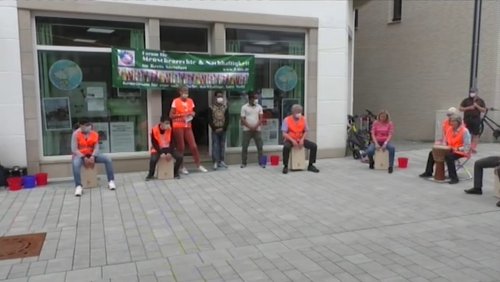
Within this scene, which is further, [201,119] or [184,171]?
[201,119]

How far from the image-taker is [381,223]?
5930 mm

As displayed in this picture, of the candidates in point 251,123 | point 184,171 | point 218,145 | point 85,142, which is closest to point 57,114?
point 85,142

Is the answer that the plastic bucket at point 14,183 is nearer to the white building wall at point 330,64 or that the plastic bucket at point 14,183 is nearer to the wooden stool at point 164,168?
the wooden stool at point 164,168

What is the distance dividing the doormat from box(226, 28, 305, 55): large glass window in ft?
19.8

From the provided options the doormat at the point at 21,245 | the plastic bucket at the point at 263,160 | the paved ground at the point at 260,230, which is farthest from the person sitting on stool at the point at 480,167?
the doormat at the point at 21,245

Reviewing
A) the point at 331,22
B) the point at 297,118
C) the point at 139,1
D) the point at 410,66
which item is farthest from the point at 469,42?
the point at 139,1

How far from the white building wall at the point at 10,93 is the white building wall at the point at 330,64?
5399 millimetres

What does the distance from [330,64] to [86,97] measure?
5.48 metres

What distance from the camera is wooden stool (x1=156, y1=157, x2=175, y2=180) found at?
28.6 ft

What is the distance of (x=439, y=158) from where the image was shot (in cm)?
831

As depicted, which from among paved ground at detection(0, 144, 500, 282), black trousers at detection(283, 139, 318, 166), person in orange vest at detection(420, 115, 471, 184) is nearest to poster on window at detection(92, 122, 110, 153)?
paved ground at detection(0, 144, 500, 282)

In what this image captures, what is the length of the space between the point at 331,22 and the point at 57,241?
7.87m

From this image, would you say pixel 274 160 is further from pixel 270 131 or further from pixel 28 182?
pixel 28 182

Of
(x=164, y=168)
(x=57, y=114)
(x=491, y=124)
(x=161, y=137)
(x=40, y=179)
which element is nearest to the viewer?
(x=40, y=179)
